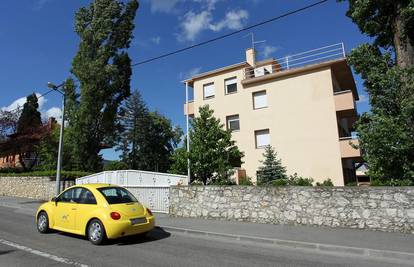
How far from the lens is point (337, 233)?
911 cm

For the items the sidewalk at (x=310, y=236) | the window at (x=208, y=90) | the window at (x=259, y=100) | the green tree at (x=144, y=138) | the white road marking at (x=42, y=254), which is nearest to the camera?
the white road marking at (x=42, y=254)

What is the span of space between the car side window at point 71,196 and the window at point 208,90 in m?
18.1

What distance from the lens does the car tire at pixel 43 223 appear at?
9.74 metres

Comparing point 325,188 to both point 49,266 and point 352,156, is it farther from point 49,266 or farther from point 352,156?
point 352,156

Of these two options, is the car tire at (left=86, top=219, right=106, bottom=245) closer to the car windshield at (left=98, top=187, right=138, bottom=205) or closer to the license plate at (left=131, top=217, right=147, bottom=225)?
the car windshield at (left=98, top=187, right=138, bottom=205)

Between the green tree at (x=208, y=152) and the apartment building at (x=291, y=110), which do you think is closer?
the green tree at (x=208, y=152)

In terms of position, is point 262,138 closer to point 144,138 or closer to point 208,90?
point 208,90

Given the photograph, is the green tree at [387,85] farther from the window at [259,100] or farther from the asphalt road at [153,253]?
the window at [259,100]

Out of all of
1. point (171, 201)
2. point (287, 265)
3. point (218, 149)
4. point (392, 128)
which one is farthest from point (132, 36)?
point (287, 265)

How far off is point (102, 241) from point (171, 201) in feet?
18.3

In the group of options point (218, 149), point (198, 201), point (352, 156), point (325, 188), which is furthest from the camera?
point (352, 156)

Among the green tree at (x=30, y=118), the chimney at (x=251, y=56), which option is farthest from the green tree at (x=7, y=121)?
the chimney at (x=251, y=56)

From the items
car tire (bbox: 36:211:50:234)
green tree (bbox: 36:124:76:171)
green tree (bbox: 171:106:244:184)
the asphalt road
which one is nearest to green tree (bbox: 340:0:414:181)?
the asphalt road

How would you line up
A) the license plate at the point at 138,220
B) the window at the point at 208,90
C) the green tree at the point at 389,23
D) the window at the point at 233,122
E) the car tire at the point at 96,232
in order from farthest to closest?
1. the window at the point at 208,90
2. the window at the point at 233,122
3. the green tree at the point at 389,23
4. the license plate at the point at 138,220
5. the car tire at the point at 96,232
